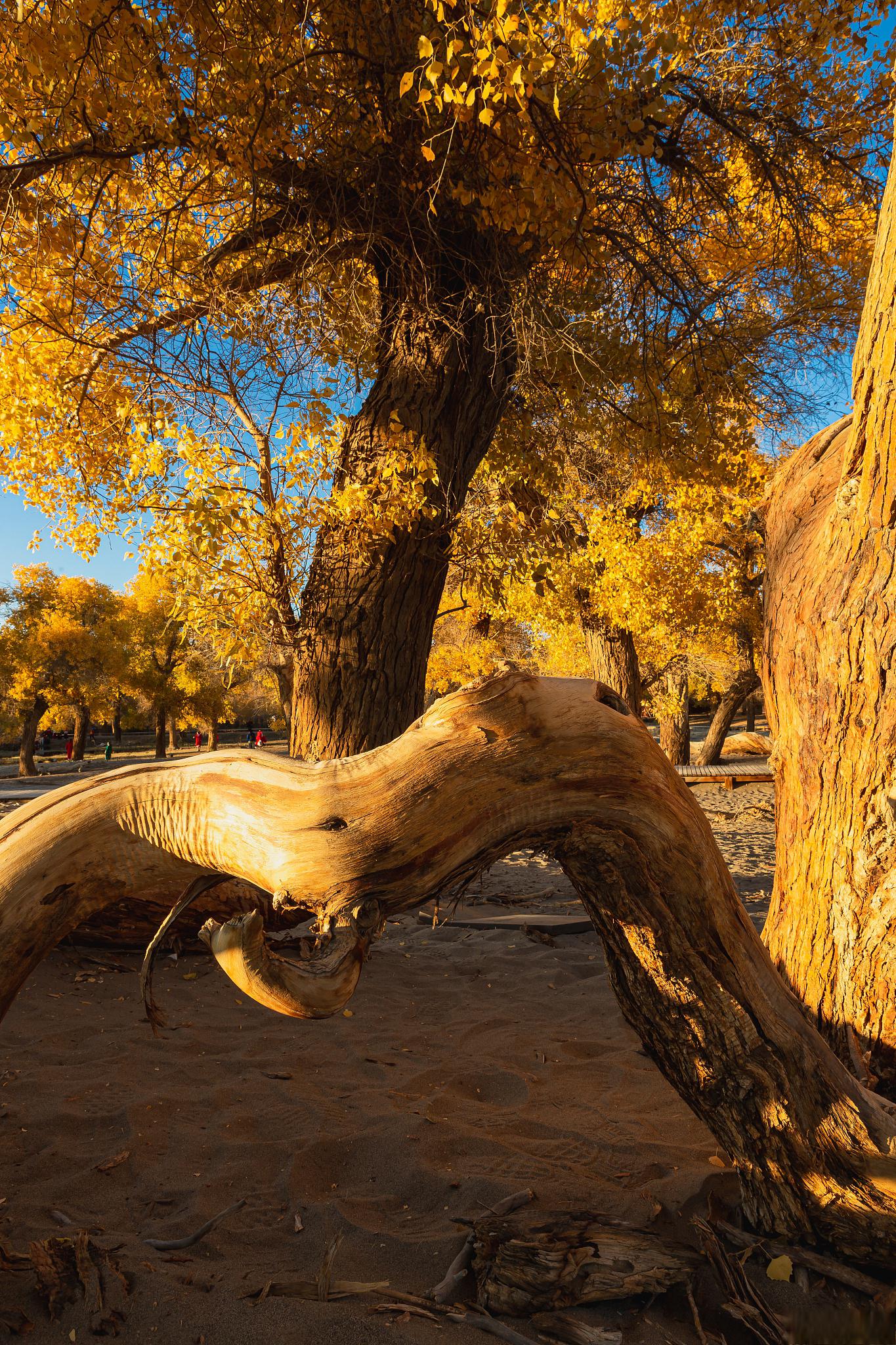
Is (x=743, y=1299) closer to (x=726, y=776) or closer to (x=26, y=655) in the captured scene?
(x=726, y=776)

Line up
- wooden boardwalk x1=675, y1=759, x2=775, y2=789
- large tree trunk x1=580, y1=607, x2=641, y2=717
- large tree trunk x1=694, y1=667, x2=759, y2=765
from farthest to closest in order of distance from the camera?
large tree trunk x1=694, y1=667, x2=759, y2=765
wooden boardwalk x1=675, y1=759, x2=775, y2=789
large tree trunk x1=580, y1=607, x2=641, y2=717

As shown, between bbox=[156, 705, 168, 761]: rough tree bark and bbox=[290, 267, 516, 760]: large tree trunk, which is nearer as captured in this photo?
bbox=[290, 267, 516, 760]: large tree trunk

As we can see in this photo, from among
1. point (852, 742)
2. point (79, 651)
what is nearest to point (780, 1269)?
point (852, 742)

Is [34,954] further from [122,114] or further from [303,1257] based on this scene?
[122,114]

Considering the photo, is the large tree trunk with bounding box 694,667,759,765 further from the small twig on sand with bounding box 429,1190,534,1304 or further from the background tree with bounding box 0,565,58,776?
the background tree with bounding box 0,565,58,776

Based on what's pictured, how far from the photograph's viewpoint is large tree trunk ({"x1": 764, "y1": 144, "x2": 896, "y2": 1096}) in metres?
2.93

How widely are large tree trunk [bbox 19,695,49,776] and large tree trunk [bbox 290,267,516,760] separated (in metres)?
28.8

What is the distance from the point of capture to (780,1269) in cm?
241

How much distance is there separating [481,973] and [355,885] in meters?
4.43

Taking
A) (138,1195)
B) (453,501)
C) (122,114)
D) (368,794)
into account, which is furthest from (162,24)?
(138,1195)

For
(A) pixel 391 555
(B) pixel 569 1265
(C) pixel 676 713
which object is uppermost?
(A) pixel 391 555

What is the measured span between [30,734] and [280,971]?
34.3 meters

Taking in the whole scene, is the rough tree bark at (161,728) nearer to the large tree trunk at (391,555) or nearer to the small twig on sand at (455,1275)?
the large tree trunk at (391,555)

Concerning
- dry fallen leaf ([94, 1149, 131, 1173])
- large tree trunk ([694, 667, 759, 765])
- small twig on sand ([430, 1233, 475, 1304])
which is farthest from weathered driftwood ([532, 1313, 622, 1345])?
large tree trunk ([694, 667, 759, 765])
